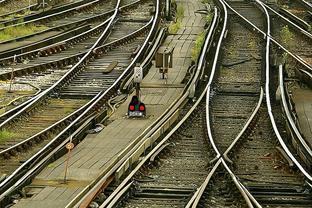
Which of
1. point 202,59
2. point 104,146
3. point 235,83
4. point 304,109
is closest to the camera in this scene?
point 104,146

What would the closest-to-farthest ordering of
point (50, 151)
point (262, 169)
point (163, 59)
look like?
point (262, 169) < point (50, 151) < point (163, 59)

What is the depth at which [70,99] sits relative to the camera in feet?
66.3

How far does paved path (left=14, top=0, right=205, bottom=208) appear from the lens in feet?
42.1

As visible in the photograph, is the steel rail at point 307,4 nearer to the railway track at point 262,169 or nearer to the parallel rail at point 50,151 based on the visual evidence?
the parallel rail at point 50,151

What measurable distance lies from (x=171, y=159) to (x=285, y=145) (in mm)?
2288

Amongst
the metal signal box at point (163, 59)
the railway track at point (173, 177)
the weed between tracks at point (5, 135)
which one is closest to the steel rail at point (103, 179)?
the railway track at point (173, 177)

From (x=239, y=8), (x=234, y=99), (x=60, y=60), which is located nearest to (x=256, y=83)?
(x=234, y=99)

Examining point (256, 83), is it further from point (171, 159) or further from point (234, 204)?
point (234, 204)

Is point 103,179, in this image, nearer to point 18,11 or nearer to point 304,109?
point 304,109

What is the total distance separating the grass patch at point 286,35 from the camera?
27.1 m

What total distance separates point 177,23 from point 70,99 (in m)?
10.6

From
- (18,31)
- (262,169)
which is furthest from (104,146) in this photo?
(18,31)

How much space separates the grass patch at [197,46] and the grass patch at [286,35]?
2.81m

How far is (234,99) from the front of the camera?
65.4 ft
